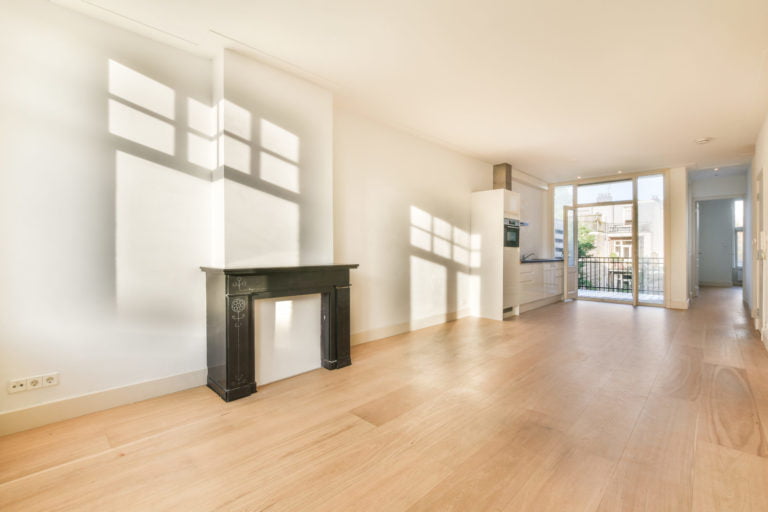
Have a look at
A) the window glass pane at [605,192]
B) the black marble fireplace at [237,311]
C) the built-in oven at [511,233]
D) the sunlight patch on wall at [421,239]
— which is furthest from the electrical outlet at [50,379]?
the window glass pane at [605,192]

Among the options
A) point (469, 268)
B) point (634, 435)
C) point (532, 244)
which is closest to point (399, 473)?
point (634, 435)

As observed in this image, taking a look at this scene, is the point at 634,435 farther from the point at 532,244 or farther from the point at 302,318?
the point at 532,244

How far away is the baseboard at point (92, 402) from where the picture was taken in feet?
6.51

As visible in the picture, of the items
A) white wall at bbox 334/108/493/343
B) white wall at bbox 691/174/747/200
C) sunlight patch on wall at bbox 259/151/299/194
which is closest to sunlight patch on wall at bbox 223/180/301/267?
sunlight patch on wall at bbox 259/151/299/194

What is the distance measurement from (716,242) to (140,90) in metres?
13.0

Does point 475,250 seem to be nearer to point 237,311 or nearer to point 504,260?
point 504,260

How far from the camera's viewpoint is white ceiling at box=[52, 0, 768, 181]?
2.14 meters

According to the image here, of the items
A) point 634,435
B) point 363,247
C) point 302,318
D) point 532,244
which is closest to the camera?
point 634,435

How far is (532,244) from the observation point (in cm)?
700

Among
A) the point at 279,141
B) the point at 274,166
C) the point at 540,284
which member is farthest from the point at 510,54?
the point at 540,284

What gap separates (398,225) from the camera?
14.2 ft

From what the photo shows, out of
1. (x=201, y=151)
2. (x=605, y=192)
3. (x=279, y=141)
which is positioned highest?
(x=605, y=192)

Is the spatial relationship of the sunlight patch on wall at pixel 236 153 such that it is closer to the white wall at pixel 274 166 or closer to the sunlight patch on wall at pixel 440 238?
the white wall at pixel 274 166

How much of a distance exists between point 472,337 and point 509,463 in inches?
98.2
